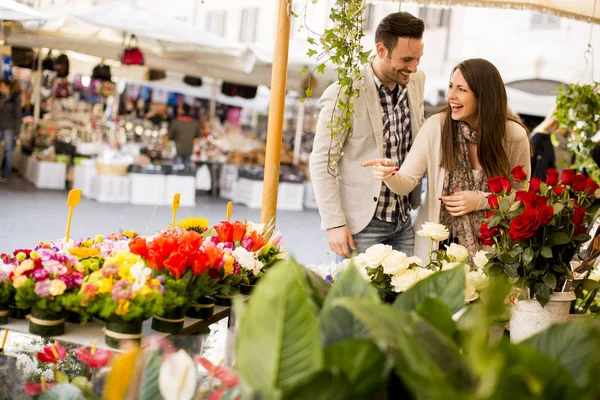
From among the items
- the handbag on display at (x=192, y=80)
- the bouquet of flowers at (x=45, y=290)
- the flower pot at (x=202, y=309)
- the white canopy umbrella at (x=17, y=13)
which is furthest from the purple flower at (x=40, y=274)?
the handbag on display at (x=192, y=80)

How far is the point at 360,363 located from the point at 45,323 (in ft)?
3.74

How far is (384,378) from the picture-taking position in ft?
2.47

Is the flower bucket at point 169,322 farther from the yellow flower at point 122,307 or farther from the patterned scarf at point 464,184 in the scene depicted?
the patterned scarf at point 464,184

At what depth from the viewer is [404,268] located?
2010 mm

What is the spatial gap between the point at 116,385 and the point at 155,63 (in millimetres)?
10186

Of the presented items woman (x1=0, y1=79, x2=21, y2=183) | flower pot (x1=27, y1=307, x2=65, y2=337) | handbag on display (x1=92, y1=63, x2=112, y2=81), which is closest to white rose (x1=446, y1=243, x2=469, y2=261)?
flower pot (x1=27, y1=307, x2=65, y2=337)

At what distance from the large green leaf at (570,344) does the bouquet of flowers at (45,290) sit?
3.92ft

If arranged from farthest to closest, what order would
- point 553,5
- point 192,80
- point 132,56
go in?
1. point 192,80
2. point 132,56
3. point 553,5

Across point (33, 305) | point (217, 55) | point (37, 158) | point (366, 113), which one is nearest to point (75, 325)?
point (33, 305)

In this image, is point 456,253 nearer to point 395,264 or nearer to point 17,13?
point 395,264

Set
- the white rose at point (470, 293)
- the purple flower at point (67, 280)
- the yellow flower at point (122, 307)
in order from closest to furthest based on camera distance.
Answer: the yellow flower at point (122, 307) < the purple flower at point (67, 280) < the white rose at point (470, 293)

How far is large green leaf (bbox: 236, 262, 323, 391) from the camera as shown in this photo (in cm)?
69

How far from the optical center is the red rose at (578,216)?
1993 mm

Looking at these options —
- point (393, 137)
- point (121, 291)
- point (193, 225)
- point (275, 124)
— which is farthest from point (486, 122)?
point (121, 291)
